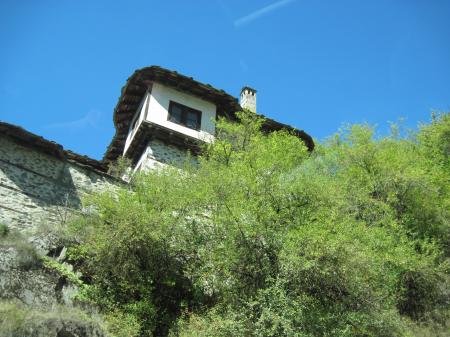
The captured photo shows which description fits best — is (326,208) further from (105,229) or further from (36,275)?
(36,275)

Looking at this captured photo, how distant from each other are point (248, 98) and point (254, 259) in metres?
15.1

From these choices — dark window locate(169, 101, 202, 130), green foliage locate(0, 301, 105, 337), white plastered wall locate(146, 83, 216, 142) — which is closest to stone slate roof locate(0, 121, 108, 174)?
white plastered wall locate(146, 83, 216, 142)

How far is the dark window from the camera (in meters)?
21.3

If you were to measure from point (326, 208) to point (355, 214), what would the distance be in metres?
2.70

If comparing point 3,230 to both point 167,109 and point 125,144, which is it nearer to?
point 167,109

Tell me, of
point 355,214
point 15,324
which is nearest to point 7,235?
point 15,324

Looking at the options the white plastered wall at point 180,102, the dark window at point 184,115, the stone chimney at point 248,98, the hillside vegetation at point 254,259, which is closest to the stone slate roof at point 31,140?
the hillside vegetation at point 254,259

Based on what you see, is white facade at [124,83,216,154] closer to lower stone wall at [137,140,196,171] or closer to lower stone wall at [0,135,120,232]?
lower stone wall at [137,140,196,171]

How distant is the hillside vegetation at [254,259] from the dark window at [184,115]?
14.6 feet

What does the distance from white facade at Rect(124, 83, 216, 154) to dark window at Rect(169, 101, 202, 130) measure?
15 centimetres

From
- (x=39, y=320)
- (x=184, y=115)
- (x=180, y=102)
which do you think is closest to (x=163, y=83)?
(x=180, y=102)

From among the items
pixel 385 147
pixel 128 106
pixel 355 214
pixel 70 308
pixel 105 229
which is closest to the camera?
pixel 70 308

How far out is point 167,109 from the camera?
21.2 meters

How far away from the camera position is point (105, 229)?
13.3 metres
